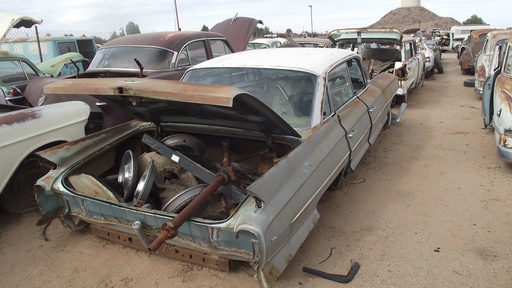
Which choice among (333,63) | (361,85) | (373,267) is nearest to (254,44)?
(361,85)

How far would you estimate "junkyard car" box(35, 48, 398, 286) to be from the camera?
93.0 inches

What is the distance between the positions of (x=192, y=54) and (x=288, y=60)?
2884mm

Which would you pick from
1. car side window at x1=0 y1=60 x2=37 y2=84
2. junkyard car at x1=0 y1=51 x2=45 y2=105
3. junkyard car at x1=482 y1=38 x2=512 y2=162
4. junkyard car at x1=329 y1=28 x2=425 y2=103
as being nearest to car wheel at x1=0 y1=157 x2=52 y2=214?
junkyard car at x1=0 y1=51 x2=45 y2=105

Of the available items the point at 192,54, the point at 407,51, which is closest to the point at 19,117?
the point at 192,54

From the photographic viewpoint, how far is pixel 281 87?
11.8ft

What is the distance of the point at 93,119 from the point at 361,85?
3.57 metres

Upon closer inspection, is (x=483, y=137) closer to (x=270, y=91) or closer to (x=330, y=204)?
(x=330, y=204)

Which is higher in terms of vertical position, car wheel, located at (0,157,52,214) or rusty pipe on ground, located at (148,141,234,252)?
rusty pipe on ground, located at (148,141,234,252)

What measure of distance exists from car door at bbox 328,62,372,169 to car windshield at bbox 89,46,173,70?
9.31ft

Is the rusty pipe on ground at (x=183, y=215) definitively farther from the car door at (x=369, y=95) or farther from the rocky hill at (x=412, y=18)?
the rocky hill at (x=412, y=18)

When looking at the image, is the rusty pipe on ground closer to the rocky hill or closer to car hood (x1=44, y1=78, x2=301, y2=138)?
car hood (x1=44, y1=78, x2=301, y2=138)

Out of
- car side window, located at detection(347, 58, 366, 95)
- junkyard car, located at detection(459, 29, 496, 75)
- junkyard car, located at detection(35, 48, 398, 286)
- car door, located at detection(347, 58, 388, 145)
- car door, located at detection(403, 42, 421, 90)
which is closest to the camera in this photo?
junkyard car, located at detection(35, 48, 398, 286)

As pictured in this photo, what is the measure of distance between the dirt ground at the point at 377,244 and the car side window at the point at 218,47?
3587 mm

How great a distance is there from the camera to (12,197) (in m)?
3.78
